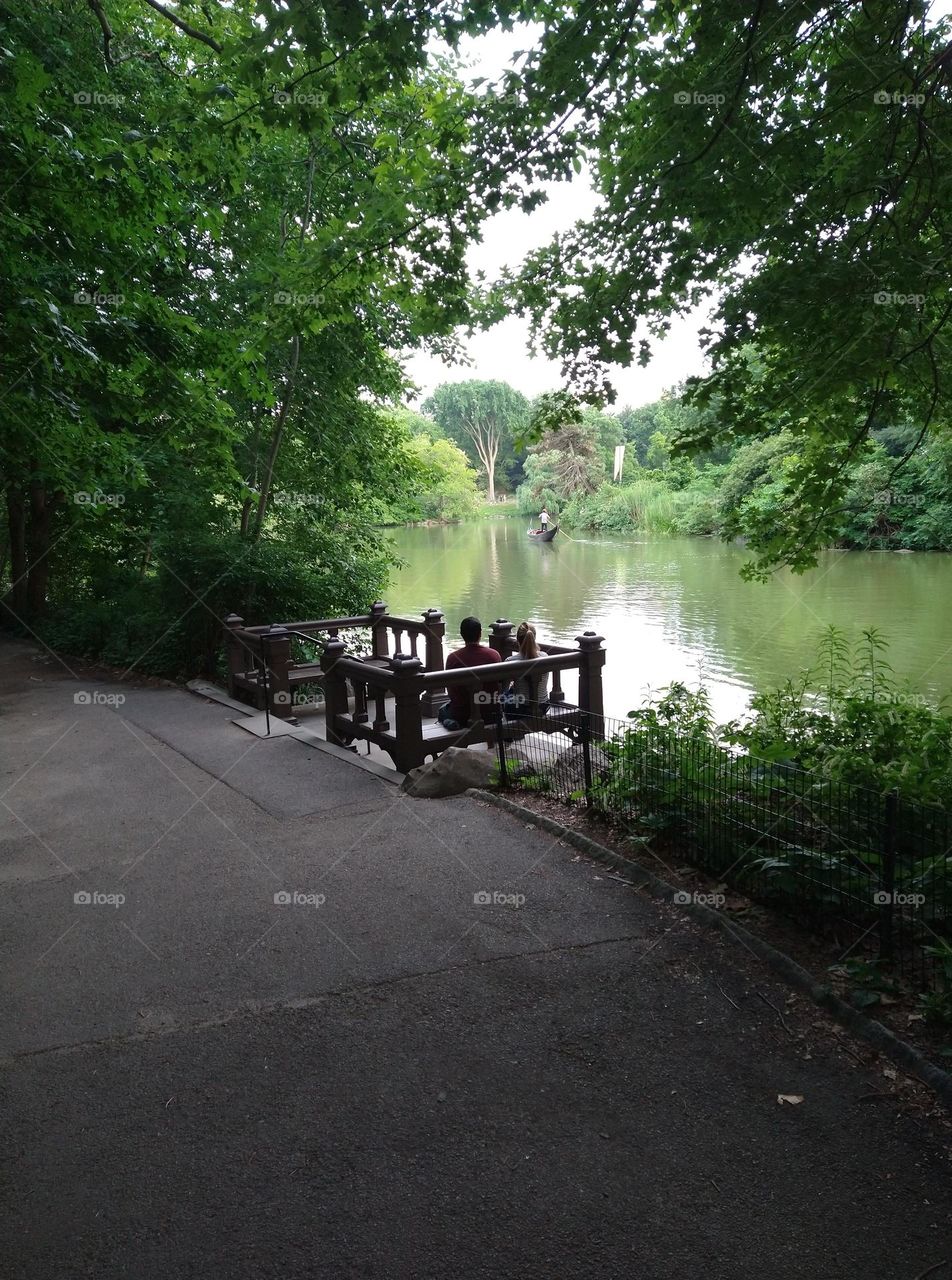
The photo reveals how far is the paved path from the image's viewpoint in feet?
8.13

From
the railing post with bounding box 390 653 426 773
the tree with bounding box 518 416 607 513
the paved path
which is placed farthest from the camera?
the tree with bounding box 518 416 607 513

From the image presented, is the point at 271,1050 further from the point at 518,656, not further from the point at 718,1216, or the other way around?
the point at 518,656

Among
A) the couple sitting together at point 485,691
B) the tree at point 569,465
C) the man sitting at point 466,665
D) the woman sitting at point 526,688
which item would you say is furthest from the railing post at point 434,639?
the tree at point 569,465

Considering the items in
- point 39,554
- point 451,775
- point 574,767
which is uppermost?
point 39,554

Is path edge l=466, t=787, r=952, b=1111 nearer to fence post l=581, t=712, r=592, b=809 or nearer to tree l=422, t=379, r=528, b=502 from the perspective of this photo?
fence post l=581, t=712, r=592, b=809

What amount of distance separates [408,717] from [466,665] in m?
0.95

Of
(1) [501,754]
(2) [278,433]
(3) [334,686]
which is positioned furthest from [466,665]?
(2) [278,433]

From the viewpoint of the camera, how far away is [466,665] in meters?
8.20

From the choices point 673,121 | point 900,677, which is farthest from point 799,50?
point 900,677

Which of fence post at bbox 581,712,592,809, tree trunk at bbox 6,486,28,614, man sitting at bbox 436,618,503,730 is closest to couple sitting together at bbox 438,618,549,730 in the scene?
man sitting at bbox 436,618,503,730

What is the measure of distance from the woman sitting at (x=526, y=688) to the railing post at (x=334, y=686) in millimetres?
1641

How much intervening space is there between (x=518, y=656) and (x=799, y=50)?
522 centimetres

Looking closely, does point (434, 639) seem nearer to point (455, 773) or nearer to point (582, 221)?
point (455, 773)

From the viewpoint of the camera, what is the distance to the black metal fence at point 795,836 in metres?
3.76
